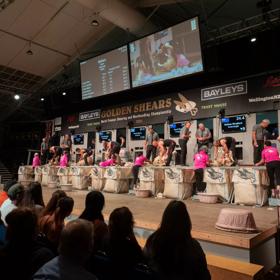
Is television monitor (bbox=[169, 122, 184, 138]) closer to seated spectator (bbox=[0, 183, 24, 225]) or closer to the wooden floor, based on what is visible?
the wooden floor

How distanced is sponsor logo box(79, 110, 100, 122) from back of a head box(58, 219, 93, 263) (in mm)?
11549

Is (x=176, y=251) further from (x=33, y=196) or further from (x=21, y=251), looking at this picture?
(x=33, y=196)

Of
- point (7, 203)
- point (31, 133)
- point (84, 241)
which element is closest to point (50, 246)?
point (84, 241)

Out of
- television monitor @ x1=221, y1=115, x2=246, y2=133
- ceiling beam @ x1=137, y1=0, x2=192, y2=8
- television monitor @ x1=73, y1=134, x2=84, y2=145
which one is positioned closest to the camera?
ceiling beam @ x1=137, y1=0, x2=192, y2=8

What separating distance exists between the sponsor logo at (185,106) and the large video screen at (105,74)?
1781mm

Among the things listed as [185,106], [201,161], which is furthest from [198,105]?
[201,161]

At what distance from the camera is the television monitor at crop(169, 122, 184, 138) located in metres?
10.1

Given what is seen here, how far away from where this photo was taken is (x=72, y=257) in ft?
4.87

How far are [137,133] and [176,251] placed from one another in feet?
31.8

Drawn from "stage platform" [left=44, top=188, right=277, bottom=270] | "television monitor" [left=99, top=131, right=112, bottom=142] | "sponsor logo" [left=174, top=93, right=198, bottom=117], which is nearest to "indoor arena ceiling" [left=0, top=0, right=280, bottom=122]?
"sponsor logo" [left=174, top=93, right=198, bottom=117]

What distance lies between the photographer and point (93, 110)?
13.2 m

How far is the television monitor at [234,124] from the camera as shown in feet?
28.2

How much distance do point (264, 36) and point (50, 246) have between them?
7.43 metres

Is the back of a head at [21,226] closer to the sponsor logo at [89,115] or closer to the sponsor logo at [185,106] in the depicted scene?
the sponsor logo at [185,106]
